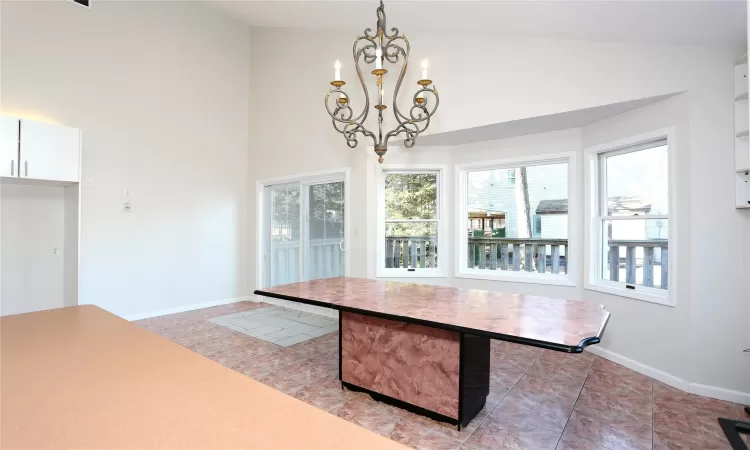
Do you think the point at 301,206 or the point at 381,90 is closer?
the point at 381,90

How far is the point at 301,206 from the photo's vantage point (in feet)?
17.5

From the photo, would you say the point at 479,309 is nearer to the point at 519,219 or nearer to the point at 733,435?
the point at 733,435

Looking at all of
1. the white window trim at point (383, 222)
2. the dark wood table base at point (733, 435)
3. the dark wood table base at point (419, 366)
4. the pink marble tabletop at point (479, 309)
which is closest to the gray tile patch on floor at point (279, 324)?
the white window trim at point (383, 222)

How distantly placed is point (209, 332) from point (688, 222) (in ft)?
15.1

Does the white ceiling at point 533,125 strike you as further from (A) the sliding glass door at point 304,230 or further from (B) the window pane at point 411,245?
(A) the sliding glass door at point 304,230

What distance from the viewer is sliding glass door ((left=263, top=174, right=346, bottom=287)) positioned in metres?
4.93

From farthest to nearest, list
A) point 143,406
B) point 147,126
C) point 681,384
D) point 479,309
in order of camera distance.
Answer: point 147,126 → point 681,384 → point 479,309 → point 143,406

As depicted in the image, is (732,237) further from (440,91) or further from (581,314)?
(440,91)

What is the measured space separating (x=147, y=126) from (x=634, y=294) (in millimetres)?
5771

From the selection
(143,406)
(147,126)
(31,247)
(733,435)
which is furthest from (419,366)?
(147,126)

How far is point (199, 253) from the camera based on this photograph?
535 cm

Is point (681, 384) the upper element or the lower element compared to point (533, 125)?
lower

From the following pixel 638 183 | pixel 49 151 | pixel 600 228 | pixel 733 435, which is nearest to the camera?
pixel 733 435

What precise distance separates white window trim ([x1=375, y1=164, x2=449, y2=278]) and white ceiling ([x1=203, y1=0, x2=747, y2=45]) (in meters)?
1.47
